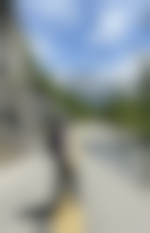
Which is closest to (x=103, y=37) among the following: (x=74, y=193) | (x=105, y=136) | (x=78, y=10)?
(x=78, y=10)

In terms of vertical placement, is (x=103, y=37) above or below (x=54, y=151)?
above

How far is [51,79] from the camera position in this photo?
18.1 inches

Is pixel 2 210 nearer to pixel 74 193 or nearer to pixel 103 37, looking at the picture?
pixel 74 193

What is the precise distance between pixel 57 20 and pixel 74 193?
0.32 m

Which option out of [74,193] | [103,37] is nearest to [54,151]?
[74,193]

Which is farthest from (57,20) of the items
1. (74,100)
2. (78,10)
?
(74,100)

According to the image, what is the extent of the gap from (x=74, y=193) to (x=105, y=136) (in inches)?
4.7

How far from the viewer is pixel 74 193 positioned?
0.47 metres

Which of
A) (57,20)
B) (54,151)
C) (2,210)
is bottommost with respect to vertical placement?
(2,210)

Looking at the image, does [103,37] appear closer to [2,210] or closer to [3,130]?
[3,130]

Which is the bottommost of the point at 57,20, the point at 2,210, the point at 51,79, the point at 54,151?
the point at 2,210

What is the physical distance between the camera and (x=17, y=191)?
0.47 m

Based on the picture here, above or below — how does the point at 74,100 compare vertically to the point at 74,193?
above

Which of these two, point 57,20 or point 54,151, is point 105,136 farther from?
point 57,20
